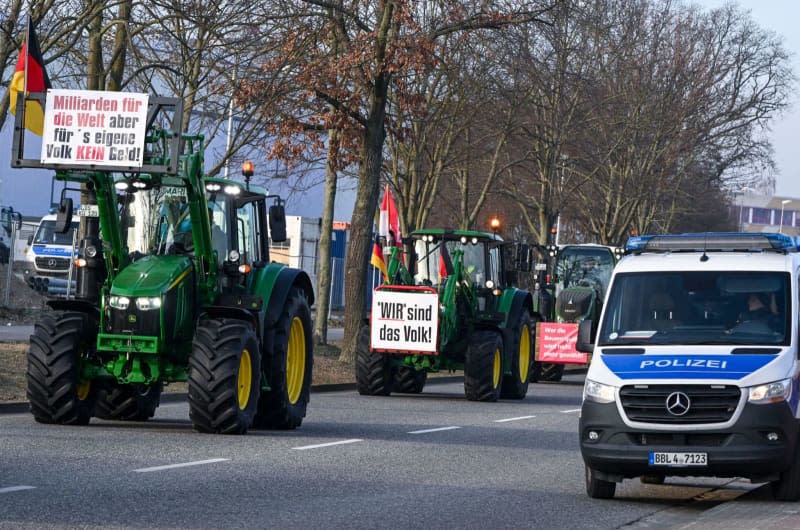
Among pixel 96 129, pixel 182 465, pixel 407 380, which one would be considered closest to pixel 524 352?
pixel 407 380

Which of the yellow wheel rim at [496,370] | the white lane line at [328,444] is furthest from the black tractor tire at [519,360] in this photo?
the white lane line at [328,444]

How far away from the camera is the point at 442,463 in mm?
14930

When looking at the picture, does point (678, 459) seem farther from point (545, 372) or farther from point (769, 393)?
point (545, 372)

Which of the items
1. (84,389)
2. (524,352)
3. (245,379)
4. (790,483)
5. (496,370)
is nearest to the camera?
(790,483)

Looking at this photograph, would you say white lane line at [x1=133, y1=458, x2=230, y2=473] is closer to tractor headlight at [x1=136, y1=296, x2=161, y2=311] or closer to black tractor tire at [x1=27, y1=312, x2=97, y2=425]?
tractor headlight at [x1=136, y1=296, x2=161, y2=311]

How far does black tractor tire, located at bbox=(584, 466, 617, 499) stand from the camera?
1280 centimetres

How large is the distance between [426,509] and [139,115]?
233 inches

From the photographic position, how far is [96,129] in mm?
15539

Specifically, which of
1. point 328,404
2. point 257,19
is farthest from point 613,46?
point 328,404

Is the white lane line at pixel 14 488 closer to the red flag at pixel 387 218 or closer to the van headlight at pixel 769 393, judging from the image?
the van headlight at pixel 769 393

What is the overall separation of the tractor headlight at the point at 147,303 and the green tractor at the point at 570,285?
18.6 m

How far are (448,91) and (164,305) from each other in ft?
74.2

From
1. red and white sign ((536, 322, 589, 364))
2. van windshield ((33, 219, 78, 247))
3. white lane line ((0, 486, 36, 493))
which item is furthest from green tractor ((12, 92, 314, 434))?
van windshield ((33, 219, 78, 247))

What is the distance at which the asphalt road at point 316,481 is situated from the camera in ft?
34.5
